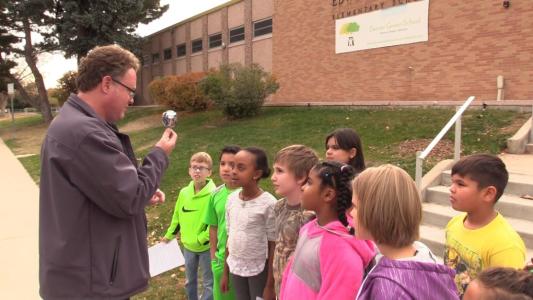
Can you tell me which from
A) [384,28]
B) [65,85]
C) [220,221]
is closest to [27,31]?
[65,85]

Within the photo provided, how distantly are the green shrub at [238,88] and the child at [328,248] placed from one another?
44.3 ft

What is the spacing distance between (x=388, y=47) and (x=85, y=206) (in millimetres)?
13976

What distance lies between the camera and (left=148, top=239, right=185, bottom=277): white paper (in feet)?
13.3

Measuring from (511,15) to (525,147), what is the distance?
17.5ft

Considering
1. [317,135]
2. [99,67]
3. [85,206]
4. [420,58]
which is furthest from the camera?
[420,58]

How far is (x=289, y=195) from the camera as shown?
285cm

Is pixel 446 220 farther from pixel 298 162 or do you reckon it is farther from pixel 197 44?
pixel 197 44

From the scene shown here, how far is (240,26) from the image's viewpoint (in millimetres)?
24250

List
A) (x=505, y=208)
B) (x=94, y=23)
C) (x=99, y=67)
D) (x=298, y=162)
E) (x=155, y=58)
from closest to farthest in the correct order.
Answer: (x=99, y=67), (x=298, y=162), (x=505, y=208), (x=94, y=23), (x=155, y=58)

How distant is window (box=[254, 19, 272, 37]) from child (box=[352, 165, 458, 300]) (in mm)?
20440

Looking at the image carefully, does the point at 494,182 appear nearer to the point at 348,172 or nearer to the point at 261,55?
the point at 348,172

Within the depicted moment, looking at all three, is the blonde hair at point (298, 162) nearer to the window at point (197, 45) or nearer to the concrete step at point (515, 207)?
the concrete step at point (515, 207)

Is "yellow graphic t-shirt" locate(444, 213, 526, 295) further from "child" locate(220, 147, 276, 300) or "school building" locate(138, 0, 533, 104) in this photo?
"school building" locate(138, 0, 533, 104)

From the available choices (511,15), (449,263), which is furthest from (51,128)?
(511,15)
